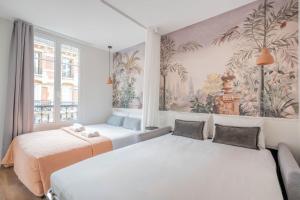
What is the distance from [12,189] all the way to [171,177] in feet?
7.84

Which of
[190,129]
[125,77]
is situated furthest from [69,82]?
[190,129]

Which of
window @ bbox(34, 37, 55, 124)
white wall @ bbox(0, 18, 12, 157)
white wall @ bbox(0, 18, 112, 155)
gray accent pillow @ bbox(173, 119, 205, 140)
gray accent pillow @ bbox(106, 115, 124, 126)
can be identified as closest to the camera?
gray accent pillow @ bbox(173, 119, 205, 140)

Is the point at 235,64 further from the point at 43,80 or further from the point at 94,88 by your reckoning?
the point at 43,80

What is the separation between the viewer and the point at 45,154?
2.04 meters

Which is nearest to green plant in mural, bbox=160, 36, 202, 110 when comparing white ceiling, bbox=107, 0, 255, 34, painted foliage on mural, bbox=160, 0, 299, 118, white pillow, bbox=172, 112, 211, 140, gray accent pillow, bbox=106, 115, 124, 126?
painted foliage on mural, bbox=160, 0, 299, 118

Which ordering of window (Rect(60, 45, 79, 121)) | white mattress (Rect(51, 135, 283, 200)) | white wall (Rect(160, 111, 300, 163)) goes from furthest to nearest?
window (Rect(60, 45, 79, 121)), white wall (Rect(160, 111, 300, 163)), white mattress (Rect(51, 135, 283, 200))

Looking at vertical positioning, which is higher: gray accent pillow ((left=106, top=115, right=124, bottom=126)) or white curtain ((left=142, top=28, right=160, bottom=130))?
white curtain ((left=142, top=28, right=160, bottom=130))

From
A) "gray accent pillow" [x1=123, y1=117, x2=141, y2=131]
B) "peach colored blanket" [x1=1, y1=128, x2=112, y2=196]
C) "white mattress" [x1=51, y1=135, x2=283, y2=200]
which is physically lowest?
"peach colored blanket" [x1=1, y1=128, x2=112, y2=196]

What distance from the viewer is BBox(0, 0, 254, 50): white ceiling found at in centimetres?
242

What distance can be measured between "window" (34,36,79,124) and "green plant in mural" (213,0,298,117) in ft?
12.3

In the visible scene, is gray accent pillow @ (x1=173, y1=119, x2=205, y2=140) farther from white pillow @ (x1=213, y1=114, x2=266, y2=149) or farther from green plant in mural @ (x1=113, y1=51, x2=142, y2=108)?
green plant in mural @ (x1=113, y1=51, x2=142, y2=108)

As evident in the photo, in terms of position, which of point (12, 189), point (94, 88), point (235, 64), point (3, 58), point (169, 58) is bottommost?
point (12, 189)

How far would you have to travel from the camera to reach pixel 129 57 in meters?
4.42

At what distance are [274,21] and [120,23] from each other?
258cm
